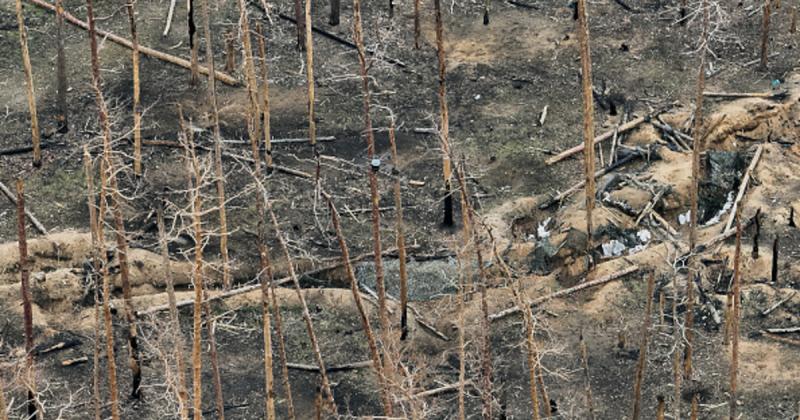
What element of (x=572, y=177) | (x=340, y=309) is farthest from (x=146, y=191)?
(x=572, y=177)

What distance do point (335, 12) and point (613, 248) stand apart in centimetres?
1359

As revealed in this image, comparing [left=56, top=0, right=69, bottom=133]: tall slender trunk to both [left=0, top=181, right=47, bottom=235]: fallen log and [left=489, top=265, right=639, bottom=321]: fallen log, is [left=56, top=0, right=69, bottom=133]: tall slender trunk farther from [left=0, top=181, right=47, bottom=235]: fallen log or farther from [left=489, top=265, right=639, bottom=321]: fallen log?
[left=489, top=265, right=639, bottom=321]: fallen log

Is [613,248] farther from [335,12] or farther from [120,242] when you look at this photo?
[335,12]

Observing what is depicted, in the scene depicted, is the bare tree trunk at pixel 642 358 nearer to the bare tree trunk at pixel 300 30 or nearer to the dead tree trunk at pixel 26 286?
the dead tree trunk at pixel 26 286

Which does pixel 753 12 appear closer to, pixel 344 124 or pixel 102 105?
pixel 344 124

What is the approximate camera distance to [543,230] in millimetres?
49781

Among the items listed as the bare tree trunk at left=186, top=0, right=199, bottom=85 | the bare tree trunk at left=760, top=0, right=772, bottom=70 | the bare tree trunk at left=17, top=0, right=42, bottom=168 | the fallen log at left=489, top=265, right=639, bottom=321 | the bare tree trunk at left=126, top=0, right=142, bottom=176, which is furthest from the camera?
the bare tree trunk at left=760, top=0, right=772, bottom=70

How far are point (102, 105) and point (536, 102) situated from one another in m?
18.8

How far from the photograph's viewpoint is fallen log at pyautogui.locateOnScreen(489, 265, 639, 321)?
153 feet

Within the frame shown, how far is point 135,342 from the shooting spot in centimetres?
4431

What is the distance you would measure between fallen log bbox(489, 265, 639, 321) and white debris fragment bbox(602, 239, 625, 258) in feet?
4.28

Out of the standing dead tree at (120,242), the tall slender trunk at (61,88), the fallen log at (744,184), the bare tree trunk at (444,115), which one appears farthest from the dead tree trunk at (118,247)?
the fallen log at (744,184)

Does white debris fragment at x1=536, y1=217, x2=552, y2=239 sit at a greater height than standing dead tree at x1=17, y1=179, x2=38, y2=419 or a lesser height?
lesser

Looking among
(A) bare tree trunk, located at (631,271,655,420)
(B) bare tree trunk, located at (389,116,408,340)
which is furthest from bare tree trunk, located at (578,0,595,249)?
(A) bare tree trunk, located at (631,271,655,420)
